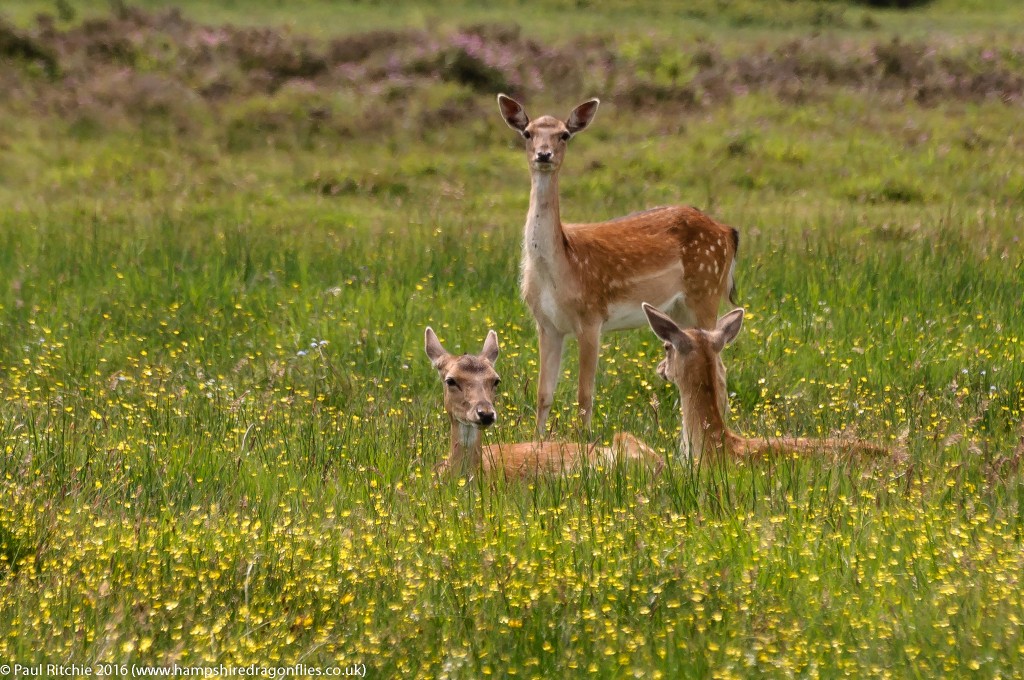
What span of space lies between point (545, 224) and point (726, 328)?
6.03ft

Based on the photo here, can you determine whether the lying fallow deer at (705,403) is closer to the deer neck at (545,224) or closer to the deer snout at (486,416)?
the deer snout at (486,416)

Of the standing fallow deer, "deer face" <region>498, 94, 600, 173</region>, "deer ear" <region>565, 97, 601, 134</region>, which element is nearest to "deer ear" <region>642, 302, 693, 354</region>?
the standing fallow deer

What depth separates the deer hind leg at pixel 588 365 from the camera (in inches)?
341

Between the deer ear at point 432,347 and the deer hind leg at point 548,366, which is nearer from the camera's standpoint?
the deer ear at point 432,347

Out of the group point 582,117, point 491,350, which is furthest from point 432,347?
point 582,117

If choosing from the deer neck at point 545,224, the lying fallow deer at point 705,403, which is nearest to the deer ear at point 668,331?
the lying fallow deer at point 705,403

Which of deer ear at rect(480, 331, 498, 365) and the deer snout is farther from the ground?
the deer snout

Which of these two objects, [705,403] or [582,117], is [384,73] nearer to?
[582,117]

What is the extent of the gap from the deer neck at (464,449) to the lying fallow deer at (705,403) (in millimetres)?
1033

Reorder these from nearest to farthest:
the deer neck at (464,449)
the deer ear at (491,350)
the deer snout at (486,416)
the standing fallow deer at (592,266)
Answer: the deer snout at (486,416) < the deer neck at (464,449) < the deer ear at (491,350) < the standing fallow deer at (592,266)

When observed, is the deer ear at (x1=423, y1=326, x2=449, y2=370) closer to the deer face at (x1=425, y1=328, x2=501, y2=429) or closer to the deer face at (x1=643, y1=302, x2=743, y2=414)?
the deer face at (x1=425, y1=328, x2=501, y2=429)

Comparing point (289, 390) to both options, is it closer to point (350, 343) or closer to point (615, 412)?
point (350, 343)

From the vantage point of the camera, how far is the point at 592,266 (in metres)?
9.27

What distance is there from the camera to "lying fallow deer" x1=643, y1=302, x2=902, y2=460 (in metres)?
6.90
